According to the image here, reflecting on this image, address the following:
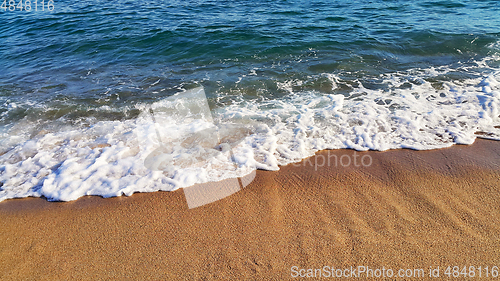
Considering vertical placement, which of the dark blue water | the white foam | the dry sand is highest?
the dark blue water

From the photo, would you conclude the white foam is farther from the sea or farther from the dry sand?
the dry sand

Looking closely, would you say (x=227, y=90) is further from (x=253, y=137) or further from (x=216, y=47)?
(x=216, y=47)

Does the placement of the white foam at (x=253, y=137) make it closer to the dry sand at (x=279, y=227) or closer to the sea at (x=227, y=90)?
the sea at (x=227, y=90)

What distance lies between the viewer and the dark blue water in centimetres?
616

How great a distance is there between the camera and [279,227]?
282 cm

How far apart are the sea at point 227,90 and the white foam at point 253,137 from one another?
0.08ft

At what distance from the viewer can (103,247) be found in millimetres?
2719

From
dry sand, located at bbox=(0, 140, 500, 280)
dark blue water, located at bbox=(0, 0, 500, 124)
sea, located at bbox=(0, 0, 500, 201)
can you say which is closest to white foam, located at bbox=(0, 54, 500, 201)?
sea, located at bbox=(0, 0, 500, 201)

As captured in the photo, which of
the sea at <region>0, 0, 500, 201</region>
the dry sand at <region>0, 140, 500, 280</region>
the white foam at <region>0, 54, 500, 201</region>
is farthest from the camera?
the sea at <region>0, 0, 500, 201</region>

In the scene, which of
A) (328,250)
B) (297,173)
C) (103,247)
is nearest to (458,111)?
(297,173)

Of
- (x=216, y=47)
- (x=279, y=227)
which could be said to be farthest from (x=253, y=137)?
(x=216, y=47)

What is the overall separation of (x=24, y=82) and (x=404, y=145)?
25.7 feet

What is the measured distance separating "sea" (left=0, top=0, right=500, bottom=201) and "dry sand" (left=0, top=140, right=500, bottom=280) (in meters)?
0.35

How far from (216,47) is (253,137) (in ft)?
15.0
